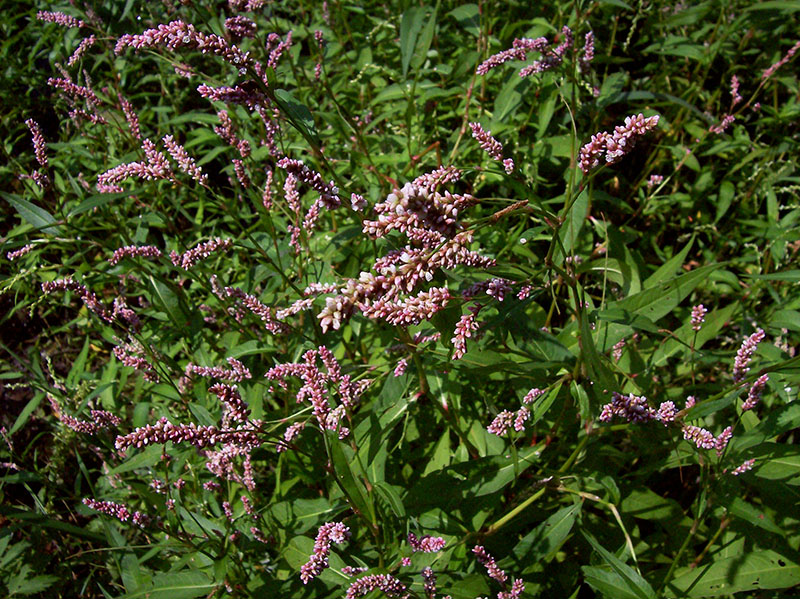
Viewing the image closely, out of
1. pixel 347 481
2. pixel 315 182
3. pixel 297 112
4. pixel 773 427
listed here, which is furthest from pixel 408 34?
pixel 773 427

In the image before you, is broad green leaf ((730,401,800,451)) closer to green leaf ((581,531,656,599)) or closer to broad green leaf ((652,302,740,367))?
broad green leaf ((652,302,740,367))

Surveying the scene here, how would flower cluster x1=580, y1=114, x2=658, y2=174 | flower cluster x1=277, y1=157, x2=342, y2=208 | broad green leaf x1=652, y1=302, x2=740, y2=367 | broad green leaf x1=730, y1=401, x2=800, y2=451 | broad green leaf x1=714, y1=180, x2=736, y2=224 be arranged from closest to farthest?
flower cluster x1=580, y1=114, x2=658, y2=174
flower cluster x1=277, y1=157, x2=342, y2=208
broad green leaf x1=730, y1=401, x2=800, y2=451
broad green leaf x1=652, y1=302, x2=740, y2=367
broad green leaf x1=714, y1=180, x2=736, y2=224

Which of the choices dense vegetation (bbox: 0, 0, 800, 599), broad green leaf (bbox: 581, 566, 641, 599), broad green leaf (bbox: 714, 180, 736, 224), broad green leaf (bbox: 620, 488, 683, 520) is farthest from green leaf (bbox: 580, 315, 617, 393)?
broad green leaf (bbox: 714, 180, 736, 224)

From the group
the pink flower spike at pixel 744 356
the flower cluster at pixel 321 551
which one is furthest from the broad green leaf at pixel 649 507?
the flower cluster at pixel 321 551

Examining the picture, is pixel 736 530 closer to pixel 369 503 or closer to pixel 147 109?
pixel 369 503

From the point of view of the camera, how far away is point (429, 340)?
7.70 ft

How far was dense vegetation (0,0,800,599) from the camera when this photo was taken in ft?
6.78

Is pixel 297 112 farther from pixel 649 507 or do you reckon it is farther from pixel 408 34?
pixel 649 507

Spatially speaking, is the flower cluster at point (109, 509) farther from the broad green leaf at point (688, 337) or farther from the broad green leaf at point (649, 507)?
the broad green leaf at point (688, 337)

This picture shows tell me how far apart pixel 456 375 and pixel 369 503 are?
789mm

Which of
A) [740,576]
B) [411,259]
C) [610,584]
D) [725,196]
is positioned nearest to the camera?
[411,259]

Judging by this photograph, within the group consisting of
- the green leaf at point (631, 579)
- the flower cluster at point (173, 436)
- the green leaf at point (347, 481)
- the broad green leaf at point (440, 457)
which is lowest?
the broad green leaf at point (440, 457)

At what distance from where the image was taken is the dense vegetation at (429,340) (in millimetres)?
2066

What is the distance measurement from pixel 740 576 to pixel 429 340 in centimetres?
156
